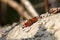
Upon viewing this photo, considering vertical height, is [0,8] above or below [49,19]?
above

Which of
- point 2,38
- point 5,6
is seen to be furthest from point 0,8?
point 2,38

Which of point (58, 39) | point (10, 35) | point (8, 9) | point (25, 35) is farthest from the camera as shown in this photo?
point (8, 9)

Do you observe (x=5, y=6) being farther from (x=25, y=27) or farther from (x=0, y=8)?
(x=25, y=27)

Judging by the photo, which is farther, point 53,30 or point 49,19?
point 49,19

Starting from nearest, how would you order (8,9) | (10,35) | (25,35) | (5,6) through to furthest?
1. (25,35)
2. (10,35)
3. (5,6)
4. (8,9)

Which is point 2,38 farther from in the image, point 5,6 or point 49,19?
point 5,6

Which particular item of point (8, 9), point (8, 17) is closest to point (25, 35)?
point (8, 17)

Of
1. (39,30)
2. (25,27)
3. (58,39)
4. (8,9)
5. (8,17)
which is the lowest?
(58,39)
